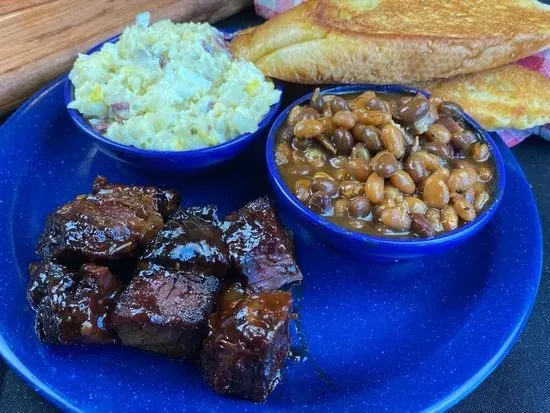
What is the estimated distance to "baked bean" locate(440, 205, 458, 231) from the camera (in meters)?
2.27

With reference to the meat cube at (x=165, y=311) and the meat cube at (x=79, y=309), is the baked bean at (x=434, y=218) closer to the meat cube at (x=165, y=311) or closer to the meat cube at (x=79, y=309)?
the meat cube at (x=165, y=311)

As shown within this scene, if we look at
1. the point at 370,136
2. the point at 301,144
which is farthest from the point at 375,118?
the point at 301,144

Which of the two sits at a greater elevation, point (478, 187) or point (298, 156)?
point (298, 156)

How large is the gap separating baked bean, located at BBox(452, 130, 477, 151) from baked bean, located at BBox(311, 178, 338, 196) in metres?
0.63

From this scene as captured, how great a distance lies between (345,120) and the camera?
2.48m

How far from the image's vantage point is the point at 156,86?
2668mm

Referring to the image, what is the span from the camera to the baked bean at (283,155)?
250 cm

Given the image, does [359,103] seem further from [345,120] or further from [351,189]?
[351,189]

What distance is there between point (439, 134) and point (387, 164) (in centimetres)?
36

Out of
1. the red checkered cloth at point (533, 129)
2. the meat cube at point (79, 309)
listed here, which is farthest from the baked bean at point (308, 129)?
the red checkered cloth at point (533, 129)

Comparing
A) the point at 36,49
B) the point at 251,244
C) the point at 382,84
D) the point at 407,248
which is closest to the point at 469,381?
the point at 407,248

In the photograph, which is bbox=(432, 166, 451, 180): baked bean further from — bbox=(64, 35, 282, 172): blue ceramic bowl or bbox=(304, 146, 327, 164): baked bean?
bbox=(64, 35, 282, 172): blue ceramic bowl

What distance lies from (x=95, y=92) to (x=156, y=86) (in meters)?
0.28

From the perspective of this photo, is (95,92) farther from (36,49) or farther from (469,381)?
(469,381)
